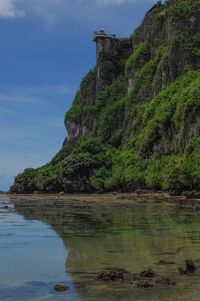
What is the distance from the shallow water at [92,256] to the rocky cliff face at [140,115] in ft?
123

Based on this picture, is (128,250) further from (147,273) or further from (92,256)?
(147,273)

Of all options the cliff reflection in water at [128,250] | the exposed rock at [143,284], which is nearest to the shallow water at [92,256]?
the cliff reflection in water at [128,250]

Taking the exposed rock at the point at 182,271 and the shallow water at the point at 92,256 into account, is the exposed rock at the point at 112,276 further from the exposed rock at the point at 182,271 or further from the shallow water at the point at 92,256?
the exposed rock at the point at 182,271

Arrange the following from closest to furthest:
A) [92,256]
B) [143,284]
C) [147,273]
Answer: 1. [143,284]
2. [147,273]
3. [92,256]

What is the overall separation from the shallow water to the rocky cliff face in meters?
37.6

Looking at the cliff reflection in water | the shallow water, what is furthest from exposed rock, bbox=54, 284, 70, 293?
the cliff reflection in water

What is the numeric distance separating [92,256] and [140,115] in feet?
276

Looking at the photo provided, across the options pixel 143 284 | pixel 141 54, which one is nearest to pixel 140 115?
pixel 141 54

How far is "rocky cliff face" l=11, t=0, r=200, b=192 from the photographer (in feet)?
250

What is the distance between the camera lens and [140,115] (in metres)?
101

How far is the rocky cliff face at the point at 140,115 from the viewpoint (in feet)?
250

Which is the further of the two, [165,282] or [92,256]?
[92,256]

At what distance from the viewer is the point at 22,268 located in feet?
52.6

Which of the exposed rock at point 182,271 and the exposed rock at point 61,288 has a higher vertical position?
the exposed rock at point 182,271
